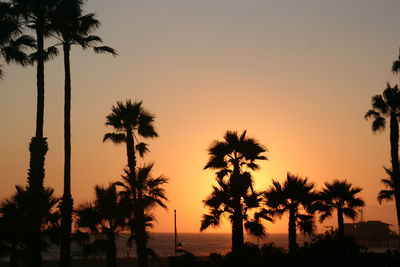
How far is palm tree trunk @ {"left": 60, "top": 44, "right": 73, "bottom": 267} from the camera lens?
24.4 metres

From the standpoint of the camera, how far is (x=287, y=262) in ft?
36.2

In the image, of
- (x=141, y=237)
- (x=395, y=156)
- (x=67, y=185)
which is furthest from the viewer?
(x=395, y=156)

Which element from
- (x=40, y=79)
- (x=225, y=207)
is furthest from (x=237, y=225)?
(x=40, y=79)

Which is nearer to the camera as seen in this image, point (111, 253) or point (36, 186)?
point (36, 186)

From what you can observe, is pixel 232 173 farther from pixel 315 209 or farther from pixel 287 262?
pixel 287 262

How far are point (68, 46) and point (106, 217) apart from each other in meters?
9.64

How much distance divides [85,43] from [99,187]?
326 inches

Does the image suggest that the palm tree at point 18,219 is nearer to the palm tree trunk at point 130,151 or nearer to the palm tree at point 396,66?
the palm tree trunk at point 130,151

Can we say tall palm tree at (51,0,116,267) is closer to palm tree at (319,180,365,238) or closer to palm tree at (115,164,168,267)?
palm tree at (115,164,168,267)

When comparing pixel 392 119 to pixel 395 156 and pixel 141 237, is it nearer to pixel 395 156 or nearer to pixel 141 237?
pixel 395 156

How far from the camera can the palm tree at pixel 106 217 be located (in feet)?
90.4

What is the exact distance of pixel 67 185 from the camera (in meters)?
25.3

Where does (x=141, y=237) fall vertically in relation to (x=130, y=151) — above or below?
below

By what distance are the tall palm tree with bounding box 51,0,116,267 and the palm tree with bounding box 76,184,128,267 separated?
8.85ft
